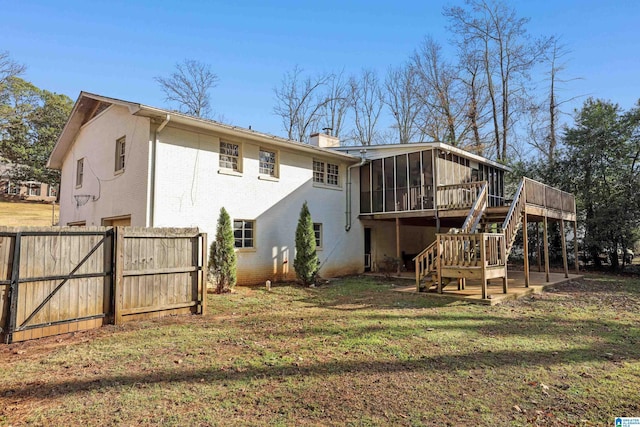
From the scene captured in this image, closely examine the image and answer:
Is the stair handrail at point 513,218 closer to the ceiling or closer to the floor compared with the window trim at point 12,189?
closer to the floor

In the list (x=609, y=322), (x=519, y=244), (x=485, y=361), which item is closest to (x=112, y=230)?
(x=485, y=361)

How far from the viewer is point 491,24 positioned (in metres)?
25.2

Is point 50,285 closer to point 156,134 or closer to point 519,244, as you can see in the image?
point 156,134

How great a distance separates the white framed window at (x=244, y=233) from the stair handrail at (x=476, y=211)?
6.66 meters

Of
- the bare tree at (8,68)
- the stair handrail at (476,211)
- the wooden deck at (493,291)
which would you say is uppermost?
the bare tree at (8,68)

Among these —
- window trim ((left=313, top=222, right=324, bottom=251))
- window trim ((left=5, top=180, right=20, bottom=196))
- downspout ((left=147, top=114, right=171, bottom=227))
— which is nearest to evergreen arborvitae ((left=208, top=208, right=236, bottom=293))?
downspout ((left=147, top=114, right=171, bottom=227))

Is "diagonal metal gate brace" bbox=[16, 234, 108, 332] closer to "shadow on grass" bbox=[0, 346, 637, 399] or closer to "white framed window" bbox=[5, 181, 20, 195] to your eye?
"shadow on grass" bbox=[0, 346, 637, 399]

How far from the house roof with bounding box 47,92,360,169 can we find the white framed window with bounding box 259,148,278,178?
1.49ft

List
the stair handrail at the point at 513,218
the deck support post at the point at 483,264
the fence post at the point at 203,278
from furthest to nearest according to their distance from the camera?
the stair handrail at the point at 513,218, the deck support post at the point at 483,264, the fence post at the point at 203,278

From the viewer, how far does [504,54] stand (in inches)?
986

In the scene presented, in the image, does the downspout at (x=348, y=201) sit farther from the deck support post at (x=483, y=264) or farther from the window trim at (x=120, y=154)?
the window trim at (x=120, y=154)

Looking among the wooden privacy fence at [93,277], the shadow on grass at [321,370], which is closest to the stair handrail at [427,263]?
the shadow on grass at [321,370]

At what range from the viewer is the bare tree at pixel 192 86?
2586cm

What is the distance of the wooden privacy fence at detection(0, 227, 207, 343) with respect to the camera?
17.1 ft
